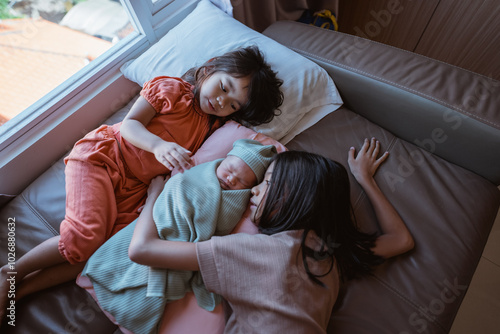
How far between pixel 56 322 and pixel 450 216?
54.9 inches

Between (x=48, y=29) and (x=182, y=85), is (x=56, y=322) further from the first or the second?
(x=48, y=29)

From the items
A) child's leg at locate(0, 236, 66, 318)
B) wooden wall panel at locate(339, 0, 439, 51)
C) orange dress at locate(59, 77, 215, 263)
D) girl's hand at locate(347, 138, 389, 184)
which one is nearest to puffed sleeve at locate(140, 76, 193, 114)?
orange dress at locate(59, 77, 215, 263)

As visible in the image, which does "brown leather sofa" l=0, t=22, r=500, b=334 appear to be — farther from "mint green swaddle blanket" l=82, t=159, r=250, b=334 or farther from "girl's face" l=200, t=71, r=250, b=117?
"girl's face" l=200, t=71, r=250, b=117

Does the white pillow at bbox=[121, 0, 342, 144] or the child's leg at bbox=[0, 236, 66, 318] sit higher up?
the white pillow at bbox=[121, 0, 342, 144]

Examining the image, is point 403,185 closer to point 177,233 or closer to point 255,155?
point 255,155

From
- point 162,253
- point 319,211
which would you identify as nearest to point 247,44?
point 319,211

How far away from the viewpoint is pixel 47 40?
51.6 inches

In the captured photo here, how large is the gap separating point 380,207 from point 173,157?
0.75 meters

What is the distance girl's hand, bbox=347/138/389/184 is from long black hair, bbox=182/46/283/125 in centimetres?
39

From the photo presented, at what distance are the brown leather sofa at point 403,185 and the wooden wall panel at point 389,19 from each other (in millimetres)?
811

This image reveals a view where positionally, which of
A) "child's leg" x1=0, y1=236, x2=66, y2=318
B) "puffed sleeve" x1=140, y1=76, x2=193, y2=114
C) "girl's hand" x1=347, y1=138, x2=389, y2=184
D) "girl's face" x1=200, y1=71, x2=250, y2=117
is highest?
"girl's face" x1=200, y1=71, x2=250, y2=117

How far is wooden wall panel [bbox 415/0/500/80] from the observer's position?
155cm

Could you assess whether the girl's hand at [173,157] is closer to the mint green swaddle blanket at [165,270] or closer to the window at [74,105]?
the mint green swaddle blanket at [165,270]

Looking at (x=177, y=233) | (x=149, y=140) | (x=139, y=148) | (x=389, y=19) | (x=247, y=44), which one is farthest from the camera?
(x=389, y=19)
